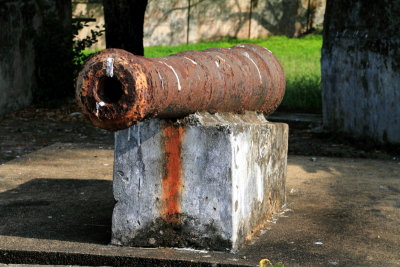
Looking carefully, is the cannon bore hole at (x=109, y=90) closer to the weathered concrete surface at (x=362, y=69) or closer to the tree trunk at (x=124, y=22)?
the weathered concrete surface at (x=362, y=69)

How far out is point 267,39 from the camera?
23141mm

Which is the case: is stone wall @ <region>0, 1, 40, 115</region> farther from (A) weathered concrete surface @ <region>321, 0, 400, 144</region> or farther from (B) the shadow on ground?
(B) the shadow on ground

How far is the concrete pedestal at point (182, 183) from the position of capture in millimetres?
4922

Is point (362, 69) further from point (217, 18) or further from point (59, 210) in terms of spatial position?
point (217, 18)

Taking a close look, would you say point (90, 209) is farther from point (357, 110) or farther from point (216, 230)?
point (357, 110)

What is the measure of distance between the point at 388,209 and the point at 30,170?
3013 mm

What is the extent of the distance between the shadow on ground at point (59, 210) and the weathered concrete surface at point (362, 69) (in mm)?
3709

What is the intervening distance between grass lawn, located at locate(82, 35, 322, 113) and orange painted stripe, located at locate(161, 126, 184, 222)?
810 cm

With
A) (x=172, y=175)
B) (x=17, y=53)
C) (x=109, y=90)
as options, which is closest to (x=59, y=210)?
(x=172, y=175)

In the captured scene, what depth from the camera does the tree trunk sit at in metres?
12.6

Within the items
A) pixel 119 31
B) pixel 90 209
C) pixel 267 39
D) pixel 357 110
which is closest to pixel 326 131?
pixel 357 110

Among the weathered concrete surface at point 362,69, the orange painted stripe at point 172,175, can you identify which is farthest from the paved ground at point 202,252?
the weathered concrete surface at point 362,69

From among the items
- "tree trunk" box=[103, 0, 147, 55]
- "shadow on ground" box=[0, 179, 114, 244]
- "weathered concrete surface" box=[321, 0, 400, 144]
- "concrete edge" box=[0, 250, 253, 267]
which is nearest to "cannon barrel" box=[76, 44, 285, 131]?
"concrete edge" box=[0, 250, 253, 267]

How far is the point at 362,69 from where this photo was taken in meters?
9.78
